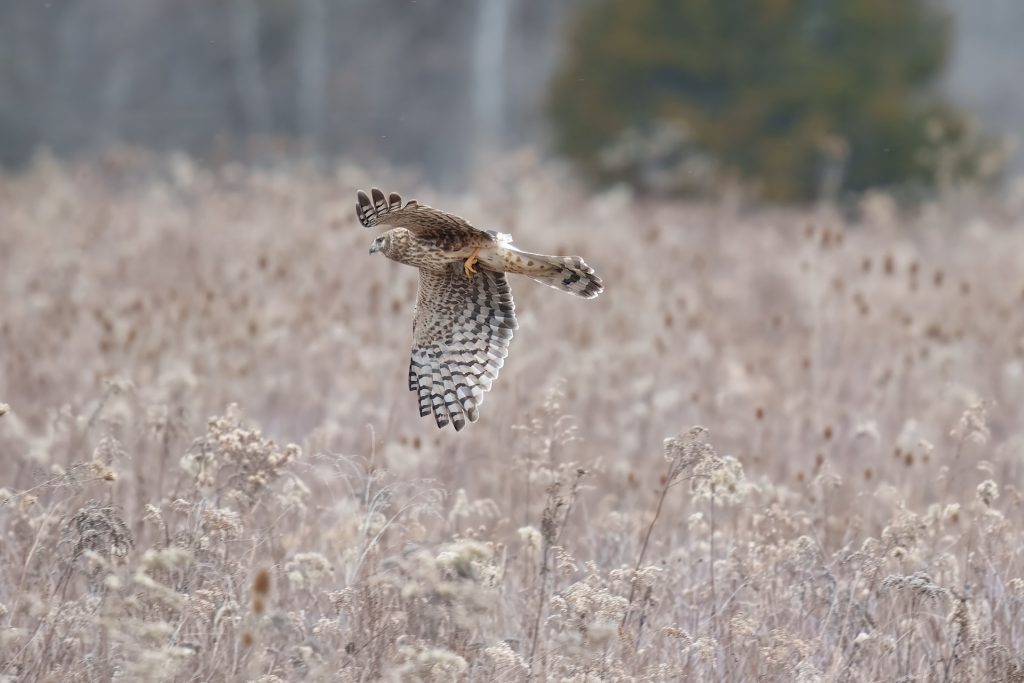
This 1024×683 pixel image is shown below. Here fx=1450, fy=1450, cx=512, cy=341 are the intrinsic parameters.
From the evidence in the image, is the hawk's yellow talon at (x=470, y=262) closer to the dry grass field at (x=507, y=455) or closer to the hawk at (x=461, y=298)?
the hawk at (x=461, y=298)

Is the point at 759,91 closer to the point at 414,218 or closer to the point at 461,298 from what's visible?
the point at 461,298

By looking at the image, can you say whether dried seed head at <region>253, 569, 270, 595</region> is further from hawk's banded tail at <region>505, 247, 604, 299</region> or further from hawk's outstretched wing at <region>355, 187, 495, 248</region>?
hawk's banded tail at <region>505, 247, 604, 299</region>

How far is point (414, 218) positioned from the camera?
15.0 ft

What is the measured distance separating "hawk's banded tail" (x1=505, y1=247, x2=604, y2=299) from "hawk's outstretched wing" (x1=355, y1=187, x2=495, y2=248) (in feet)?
0.55

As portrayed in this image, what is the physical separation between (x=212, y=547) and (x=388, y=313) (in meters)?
3.91

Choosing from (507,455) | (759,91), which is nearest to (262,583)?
(507,455)

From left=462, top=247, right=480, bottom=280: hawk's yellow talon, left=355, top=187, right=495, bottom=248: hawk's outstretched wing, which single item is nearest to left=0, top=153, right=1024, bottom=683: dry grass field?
left=462, top=247, right=480, bottom=280: hawk's yellow talon

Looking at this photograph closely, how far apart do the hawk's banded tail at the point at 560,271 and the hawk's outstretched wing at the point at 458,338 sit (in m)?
0.17

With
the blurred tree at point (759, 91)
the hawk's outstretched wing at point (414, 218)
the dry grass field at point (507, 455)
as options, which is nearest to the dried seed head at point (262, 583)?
the dry grass field at point (507, 455)

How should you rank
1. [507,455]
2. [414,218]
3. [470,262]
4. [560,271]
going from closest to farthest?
[414,218] → [470,262] → [560,271] → [507,455]

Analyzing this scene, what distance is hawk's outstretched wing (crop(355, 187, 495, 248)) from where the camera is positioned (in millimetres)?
4480

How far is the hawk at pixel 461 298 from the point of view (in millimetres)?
4715

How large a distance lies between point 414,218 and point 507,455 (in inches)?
66.1

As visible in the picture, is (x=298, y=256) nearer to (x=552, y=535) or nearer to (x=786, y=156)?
(x=552, y=535)
